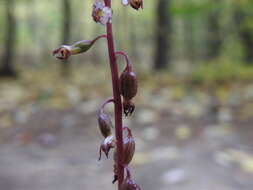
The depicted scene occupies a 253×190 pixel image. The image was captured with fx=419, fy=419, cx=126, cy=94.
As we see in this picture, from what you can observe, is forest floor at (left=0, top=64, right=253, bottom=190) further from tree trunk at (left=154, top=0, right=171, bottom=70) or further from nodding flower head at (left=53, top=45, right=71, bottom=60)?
tree trunk at (left=154, top=0, right=171, bottom=70)

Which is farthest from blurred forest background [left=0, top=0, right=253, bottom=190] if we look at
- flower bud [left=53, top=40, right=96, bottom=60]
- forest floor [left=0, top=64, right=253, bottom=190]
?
flower bud [left=53, top=40, right=96, bottom=60]

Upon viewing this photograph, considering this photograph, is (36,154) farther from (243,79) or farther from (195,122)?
(243,79)

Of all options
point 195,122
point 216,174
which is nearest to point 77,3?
point 195,122

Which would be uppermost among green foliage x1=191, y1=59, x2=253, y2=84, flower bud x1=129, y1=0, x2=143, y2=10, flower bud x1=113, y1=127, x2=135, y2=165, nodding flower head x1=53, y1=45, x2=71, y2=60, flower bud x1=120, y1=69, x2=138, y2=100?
flower bud x1=129, y1=0, x2=143, y2=10

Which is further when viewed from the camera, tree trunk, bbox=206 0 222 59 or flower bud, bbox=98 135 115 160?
tree trunk, bbox=206 0 222 59

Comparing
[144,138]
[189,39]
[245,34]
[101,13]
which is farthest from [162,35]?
[189,39]
